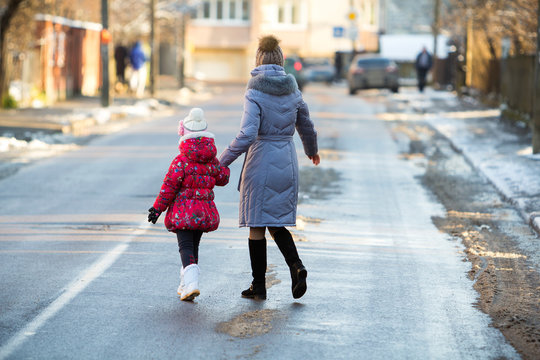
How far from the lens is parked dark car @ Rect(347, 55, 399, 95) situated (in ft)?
135

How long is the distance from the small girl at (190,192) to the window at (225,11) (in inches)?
2844

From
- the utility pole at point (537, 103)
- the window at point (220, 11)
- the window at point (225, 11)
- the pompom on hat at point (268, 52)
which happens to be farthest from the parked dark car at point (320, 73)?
the pompom on hat at point (268, 52)

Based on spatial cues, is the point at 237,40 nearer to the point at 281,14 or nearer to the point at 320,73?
the point at 281,14

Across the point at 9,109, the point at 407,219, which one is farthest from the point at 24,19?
the point at 407,219

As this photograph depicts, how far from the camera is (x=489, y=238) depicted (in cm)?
1023

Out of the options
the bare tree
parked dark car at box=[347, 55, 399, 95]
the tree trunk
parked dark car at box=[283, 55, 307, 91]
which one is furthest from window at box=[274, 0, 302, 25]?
the tree trunk

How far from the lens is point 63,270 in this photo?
8344mm

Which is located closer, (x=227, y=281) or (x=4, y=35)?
(x=227, y=281)

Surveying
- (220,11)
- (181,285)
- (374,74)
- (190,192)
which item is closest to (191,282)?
(181,285)

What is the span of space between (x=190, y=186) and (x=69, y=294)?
1219mm

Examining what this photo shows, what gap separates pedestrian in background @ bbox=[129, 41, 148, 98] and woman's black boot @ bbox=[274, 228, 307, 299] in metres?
29.1

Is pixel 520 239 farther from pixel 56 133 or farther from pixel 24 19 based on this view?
pixel 24 19

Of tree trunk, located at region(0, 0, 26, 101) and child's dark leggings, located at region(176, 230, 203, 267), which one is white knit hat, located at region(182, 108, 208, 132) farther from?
tree trunk, located at region(0, 0, 26, 101)

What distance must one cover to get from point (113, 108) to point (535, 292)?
23040 millimetres
